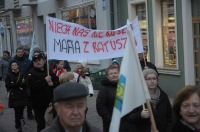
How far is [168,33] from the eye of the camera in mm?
13352

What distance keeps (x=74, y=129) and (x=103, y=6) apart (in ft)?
46.6

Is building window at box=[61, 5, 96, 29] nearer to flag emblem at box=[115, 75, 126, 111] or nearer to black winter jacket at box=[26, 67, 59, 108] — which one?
black winter jacket at box=[26, 67, 59, 108]

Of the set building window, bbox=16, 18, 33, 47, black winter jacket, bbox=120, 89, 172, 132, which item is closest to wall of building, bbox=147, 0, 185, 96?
black winter jacket, bbox=120, 89, 172, 132

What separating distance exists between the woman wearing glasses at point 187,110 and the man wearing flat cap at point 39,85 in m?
4.32

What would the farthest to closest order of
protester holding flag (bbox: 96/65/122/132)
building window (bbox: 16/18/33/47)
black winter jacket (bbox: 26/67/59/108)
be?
building window (bbox: 16/18/33/47)
black winter jacket (bbox: 26/67/59/108)
protester holding flag (bbox: 96/65/122/132)

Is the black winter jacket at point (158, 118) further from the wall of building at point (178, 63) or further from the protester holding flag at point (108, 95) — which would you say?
the wall of building at point (178, 63)

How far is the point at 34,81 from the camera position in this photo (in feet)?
25.5

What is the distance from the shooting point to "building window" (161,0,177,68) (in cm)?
1307

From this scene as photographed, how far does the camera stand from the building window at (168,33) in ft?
42.9

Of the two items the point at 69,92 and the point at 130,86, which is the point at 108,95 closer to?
the point at 130,86

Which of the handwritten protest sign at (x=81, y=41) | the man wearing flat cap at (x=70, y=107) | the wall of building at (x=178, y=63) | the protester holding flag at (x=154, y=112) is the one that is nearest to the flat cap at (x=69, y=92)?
the man wearing flat cap at (x=70, y=107)

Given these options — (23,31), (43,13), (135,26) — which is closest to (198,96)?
(135,26)

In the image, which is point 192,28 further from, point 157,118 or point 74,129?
point 74,129

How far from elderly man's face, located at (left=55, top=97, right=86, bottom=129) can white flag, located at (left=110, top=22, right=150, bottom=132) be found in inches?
40.6
